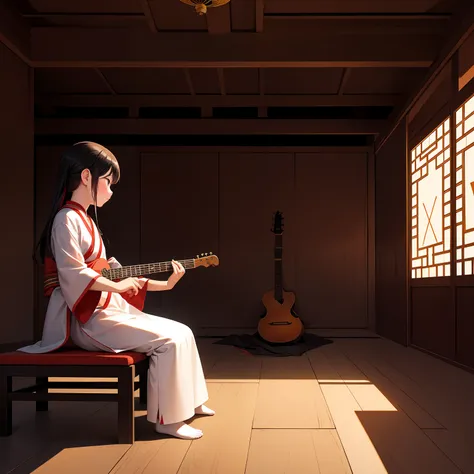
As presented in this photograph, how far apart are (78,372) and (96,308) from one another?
0.24 meters

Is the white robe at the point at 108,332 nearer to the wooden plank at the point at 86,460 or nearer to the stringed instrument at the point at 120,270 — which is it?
the stringed instrument at the point at 120,270

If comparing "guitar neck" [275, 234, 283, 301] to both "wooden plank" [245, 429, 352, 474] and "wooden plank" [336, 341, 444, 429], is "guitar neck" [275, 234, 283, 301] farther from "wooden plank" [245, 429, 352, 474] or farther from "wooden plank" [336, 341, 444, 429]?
"wooden plank" [245, 429, 352, 474]

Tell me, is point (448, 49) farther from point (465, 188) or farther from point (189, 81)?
point (189, 81)

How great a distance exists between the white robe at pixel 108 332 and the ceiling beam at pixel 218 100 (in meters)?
3.88

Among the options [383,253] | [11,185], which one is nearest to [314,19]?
[11,185]

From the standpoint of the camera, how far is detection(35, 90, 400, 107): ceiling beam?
595cm

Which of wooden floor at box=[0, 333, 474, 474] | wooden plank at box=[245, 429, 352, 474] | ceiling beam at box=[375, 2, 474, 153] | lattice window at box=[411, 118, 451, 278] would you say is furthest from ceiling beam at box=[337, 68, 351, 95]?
wooden plank at box=[245, 429, 352, 474]

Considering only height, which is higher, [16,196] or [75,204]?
[16,196]

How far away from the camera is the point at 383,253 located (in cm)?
643

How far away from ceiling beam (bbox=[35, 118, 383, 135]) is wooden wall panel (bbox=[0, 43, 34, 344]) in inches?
67.0

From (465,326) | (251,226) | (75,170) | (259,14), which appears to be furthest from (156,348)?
(251,226)

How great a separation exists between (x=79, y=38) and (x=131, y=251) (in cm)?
292

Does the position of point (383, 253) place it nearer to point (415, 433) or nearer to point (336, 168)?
point (336, 168)

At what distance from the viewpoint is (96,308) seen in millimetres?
2275
